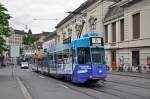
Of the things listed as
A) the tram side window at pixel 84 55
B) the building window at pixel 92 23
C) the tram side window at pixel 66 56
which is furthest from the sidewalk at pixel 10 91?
the building window at pixel 92 23

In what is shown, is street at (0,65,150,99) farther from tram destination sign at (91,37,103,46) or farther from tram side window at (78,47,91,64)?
tram destination sign at (91,37,103,46)

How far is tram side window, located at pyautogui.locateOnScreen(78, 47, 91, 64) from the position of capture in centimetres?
2535

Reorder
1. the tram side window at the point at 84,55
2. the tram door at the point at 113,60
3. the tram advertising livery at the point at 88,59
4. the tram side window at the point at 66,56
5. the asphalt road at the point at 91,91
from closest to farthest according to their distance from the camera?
the asphalt road at the point at 91,91 < the tram advertising livery at the point at 88,59 < the tram side window at the point at 84,55 < the tram side window at the point at 66,56 < the tram door at the point at 113,60

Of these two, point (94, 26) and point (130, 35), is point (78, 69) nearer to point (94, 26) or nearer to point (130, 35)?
point (130, 35)

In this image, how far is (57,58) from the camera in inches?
1328

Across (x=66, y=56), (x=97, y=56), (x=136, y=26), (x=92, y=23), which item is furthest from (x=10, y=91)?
(x=92, y=23)

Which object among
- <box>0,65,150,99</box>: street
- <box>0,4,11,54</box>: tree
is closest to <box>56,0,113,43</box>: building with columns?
<box>0,4,11,54</box>: tree

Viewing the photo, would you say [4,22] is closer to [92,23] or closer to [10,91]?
[10,91]

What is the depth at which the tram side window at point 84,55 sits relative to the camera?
998 inches

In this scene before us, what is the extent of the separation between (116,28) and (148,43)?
12526 mm

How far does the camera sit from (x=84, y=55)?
1007 inches

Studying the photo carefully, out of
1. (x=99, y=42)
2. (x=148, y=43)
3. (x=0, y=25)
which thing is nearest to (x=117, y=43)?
(x=148, y=43)

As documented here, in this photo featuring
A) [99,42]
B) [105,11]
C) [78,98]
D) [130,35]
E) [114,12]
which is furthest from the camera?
[105,11]

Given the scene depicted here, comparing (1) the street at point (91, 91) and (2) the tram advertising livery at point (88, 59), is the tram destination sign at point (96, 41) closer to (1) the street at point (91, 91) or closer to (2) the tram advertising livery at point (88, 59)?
(2) the tram advertising livery at point (88, 59)
